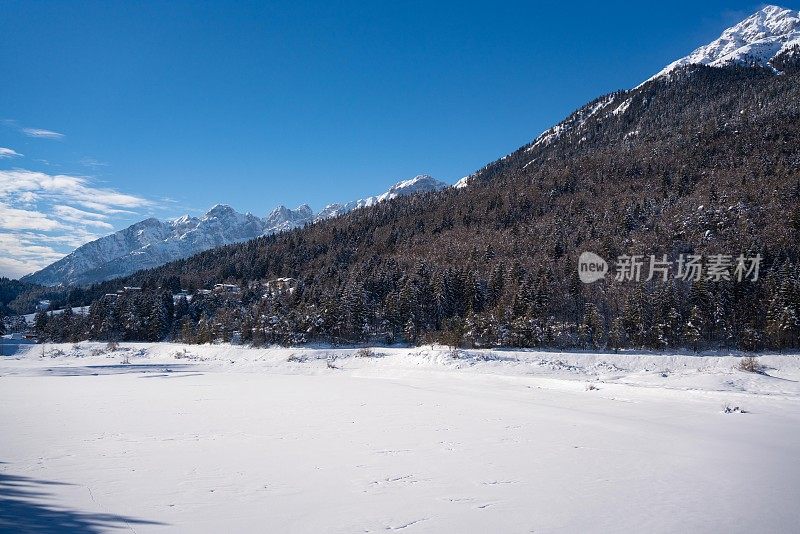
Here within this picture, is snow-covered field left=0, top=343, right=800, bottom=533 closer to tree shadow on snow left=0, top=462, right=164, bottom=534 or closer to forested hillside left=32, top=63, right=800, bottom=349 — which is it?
tree shadow on snow left=0, top=462, right=164, bottom=534

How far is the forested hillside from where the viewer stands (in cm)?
5819

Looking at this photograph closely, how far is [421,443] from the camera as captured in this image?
36.5 feet

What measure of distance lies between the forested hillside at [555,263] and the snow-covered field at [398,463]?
145 ft

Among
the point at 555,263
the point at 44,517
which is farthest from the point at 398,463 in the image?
the point at 555,263

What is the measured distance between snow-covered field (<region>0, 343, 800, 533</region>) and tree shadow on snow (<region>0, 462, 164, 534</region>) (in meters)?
0.04

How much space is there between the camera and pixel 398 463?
9.25m

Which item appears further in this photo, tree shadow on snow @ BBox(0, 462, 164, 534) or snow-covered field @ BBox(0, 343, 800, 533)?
snow-covered field @ BBox(0, 343, 800, 533)

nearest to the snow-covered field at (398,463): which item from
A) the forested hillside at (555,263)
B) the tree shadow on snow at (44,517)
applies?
the tree shadow on snow at (44,517)

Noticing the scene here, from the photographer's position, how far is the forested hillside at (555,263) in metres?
58.2

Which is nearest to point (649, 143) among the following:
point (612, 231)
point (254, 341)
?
point (612, 231)

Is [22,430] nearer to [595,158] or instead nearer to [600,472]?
[600,472]

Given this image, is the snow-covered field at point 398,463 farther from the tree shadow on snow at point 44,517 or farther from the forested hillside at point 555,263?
the forested hillside at point 555,263

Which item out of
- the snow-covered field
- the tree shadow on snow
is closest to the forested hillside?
the snow-covered field

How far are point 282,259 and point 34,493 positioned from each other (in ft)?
515
